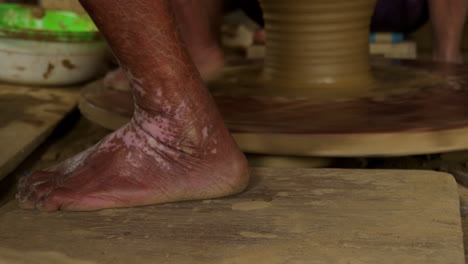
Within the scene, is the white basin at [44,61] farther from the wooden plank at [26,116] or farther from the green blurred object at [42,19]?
the green blurred object at [42,19]

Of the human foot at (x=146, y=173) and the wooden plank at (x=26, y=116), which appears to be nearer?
the human foot at (x=146, y=173)

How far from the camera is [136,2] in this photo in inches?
40.8

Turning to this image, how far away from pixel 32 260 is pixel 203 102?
15.8 inches

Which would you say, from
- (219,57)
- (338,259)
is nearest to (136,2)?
(338,259)

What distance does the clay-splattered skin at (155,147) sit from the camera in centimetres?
107

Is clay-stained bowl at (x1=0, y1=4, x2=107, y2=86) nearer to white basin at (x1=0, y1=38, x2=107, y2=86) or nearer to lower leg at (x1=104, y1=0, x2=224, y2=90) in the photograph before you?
white basin at (x1=0, y1=38, x2=107, y2=86)

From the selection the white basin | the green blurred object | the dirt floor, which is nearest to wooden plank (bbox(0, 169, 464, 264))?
the dirt floor

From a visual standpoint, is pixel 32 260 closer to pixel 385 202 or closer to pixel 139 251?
pixel 139 251

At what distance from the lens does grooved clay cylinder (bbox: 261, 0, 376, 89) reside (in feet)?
5.81

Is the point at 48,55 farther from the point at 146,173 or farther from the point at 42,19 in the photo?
the point at 146,173

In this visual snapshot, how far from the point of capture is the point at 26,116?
6.72ft

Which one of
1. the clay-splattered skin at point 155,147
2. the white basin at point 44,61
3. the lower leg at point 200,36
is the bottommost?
the white basin at point 44,61

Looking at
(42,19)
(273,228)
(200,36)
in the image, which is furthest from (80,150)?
(42,19)

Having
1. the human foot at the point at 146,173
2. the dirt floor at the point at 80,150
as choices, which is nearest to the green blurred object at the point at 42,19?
the dirt floor at the point at 80,150
